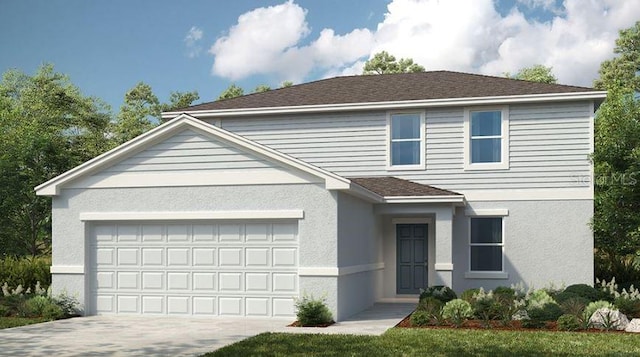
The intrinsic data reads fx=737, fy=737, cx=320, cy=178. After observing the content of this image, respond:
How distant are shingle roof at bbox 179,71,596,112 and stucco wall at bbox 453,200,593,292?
335 cm

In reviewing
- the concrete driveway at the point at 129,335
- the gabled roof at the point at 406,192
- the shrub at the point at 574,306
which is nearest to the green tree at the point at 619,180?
the gabled roof at the point at 406,192

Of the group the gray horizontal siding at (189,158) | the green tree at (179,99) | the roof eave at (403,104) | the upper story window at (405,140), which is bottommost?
the gray horizontal siding at (189,158)

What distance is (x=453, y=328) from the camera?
1548 centimetres

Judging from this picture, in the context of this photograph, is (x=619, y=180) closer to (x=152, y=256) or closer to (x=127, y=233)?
(x=152, y=256)

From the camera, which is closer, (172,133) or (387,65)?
(172,133)

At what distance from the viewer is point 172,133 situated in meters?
17.7

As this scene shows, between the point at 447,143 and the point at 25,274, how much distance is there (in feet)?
43.8

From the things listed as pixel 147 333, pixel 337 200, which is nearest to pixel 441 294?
pixel 337 200

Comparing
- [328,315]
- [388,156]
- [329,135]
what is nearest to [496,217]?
[388,156]

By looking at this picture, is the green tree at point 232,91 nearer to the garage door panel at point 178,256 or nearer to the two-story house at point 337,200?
the two-story house at point 337,200

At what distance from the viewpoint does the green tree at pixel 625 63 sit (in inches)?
1886

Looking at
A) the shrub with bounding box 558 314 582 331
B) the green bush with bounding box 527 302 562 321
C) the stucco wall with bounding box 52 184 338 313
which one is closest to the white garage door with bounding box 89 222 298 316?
the stucco wall with bounding box 52 184 338 313

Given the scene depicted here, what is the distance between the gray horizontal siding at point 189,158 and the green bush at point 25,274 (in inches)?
254

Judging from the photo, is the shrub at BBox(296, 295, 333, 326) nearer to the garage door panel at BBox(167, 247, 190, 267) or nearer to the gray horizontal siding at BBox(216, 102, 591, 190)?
the garage door panel at BBox(167, 247, 190, 267)
